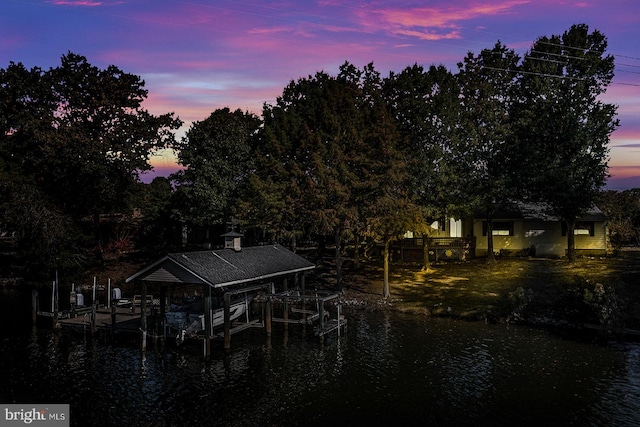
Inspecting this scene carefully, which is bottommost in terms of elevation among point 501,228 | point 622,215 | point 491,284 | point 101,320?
point 101,320

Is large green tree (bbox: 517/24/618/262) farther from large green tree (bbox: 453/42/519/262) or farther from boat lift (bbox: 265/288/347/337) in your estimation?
boat lift (bbox: 265/288/347/337)

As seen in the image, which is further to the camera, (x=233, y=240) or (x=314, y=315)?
(x=314, y=315)

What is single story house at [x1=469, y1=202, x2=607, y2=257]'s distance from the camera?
58.8 metres

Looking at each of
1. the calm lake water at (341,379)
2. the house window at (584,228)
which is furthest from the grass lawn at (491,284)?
the calm lake water at (341,379)

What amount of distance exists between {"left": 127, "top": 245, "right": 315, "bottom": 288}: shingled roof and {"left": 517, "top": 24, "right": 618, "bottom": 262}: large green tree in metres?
29.1

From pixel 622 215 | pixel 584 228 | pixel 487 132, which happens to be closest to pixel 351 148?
pixel 487 132

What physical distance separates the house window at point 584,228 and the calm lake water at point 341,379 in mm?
29105

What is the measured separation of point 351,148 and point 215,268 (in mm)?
20910

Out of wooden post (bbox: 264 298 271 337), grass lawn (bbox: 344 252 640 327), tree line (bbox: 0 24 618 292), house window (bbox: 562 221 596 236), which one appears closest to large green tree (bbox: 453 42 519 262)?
tree line (bbox: 0 24 618 292)

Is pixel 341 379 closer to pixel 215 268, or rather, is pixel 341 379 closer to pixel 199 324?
pixel 215 268

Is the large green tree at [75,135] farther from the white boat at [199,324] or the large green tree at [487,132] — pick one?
the large green tree at [487,132]

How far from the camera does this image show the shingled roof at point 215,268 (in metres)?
28.6

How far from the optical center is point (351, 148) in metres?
46.7

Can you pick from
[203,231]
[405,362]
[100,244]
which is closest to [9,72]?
[100,244]
